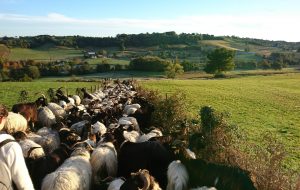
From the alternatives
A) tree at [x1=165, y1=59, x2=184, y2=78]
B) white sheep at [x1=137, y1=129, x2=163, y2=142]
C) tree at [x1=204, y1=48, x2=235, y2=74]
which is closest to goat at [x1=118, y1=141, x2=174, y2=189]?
white sheep at [x1=137, y1=129, x2=163, y2=142]

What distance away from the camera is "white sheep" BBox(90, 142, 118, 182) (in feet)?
34.1

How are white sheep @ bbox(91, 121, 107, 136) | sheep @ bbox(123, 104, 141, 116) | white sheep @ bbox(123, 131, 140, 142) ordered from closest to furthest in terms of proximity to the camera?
white sheep @ bbox(123, 131, 140, 142)
white sheep @ bbox(91, 121, 107, 136)
sheep @ bbox(123, 104, 141, 116)

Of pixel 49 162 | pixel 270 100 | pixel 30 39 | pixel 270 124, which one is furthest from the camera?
pixel 30 39

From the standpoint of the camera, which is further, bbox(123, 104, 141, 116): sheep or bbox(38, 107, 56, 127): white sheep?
bbox(123, 104, 141, 116): sheep

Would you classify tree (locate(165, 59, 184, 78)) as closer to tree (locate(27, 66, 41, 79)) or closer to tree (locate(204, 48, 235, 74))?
tree (locate(204, 48, 235, 74))

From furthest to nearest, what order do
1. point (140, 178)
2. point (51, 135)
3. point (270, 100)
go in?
point (270, 100), point (51, 135), point (140, 178)

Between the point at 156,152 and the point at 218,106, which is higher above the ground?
the point at 156,152

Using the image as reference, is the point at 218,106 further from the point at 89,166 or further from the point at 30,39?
the point at 30,39

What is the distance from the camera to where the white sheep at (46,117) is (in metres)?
17.7

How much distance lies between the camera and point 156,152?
1060 centimetres

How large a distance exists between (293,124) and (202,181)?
73.5 ft

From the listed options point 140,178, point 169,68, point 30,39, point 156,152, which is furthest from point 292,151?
point 30,39

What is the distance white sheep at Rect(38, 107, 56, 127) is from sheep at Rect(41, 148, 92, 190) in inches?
282

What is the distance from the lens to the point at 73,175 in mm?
8984
